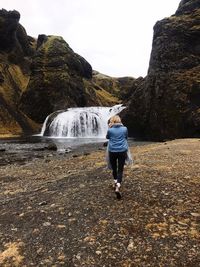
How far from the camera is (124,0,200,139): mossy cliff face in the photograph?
192 ft

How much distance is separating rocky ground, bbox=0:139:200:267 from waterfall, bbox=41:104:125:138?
61.0m

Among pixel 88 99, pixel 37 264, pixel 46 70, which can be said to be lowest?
pixel 37 264

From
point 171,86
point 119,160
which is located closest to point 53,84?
point 171,86

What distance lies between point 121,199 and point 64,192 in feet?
9.95

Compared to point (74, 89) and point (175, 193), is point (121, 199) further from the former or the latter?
point (74, 89)

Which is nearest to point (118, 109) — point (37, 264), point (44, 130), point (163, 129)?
point (44, 130)

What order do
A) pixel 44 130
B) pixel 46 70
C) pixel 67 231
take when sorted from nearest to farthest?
1. pixel 67 231
2. pixel 44 130
3. pixel 46 70

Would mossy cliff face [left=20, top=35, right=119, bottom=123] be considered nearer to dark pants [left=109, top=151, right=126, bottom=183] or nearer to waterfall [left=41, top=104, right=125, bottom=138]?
waterfall [left=41, top=104, right=125, bottom=138]

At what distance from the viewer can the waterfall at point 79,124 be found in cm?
7869

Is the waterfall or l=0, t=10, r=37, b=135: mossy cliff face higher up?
l=0, t=10, r=37, b=135: mossy cliff face

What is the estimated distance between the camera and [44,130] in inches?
3359

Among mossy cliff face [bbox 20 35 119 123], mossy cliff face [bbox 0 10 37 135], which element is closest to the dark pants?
mossy cliff face [bbox 0 10 37 135]

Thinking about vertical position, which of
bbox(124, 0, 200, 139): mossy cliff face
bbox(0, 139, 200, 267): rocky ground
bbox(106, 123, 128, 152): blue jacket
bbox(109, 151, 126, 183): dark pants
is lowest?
bbox(0, 139, 200, 267): rocky ground

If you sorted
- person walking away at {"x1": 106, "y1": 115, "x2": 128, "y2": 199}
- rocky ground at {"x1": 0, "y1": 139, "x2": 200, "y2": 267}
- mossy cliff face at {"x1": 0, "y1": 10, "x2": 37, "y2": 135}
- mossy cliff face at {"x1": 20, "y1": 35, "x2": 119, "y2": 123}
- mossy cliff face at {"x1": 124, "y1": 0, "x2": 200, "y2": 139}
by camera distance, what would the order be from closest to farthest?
rocky ground at {"x1": 0, "y1": 139, "x2": 200, "y2": 267}, person walking away at {"x1": 106, "y1": 115, "x2": 128, "y2": 199}, mossy cliff face at {"x1": 124, "y1": 0, "x2": 200, "y2": 139}, mossy cliff face at {"x1": 0, "y1": 10, "x2": 37, "y2": 135}, mossy cliff face at {"x1": 20, "y1": 35, "x2": 119, "y2": 123}
